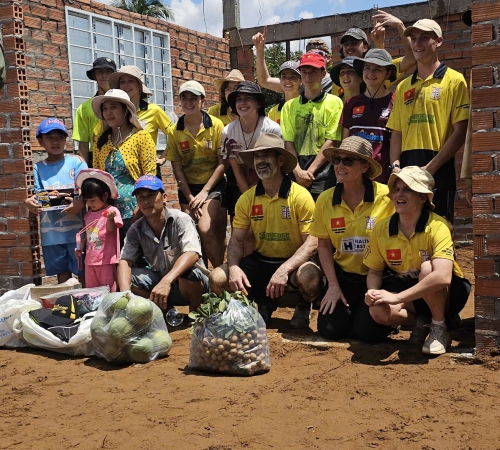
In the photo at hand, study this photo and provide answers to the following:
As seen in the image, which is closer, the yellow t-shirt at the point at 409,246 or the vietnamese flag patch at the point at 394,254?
the yellow t-shirt at the point at 409,246

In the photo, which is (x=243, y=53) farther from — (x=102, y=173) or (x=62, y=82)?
(x=102, y=173)

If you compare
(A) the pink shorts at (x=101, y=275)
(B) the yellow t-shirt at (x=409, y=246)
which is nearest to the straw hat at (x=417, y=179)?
(B) the yellow t-shirt at (x=409, y=246)

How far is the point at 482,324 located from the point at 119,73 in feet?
12.4

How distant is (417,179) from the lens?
4.23m

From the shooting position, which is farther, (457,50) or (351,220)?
(457,50)

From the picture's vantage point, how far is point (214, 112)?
6.96 metres

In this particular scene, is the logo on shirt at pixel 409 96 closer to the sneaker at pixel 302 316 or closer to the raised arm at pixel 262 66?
the sneaker at pixel 302 316

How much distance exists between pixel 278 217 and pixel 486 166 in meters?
1.71

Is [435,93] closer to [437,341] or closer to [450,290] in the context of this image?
[450,290]

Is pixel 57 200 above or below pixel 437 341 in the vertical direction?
above

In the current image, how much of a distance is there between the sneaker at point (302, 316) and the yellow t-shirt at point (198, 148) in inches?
64.5

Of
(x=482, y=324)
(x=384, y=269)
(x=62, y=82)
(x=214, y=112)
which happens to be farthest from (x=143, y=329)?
(x=62, y=82)

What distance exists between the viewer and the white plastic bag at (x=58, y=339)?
465 centimetres

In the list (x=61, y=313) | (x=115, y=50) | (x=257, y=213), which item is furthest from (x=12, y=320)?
(x=115, y=50)
